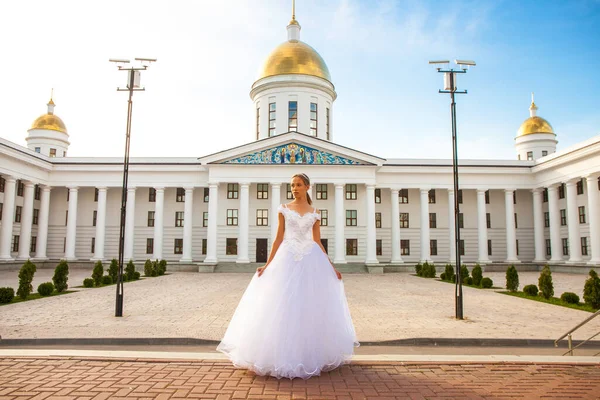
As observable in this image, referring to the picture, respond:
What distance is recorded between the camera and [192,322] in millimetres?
10984

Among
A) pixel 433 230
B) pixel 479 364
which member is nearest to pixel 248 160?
pixel 433 230

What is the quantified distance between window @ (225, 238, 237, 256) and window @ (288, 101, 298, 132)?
12.0 metres

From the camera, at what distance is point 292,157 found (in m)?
36.6

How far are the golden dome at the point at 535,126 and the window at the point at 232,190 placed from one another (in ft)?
119

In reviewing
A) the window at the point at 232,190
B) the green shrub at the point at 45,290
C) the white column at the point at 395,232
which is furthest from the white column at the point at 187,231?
the green shrub at the point at 45,290

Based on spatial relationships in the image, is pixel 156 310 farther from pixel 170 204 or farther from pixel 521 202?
pixel 521 202

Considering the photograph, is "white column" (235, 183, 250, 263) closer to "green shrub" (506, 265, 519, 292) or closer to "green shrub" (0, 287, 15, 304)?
"green shrub" (506, 265, 519, 292)

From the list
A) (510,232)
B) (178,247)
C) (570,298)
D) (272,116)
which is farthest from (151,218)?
(570,298)

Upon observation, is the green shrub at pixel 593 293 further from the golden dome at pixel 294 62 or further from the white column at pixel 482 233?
the golden dome at pixel 294 62

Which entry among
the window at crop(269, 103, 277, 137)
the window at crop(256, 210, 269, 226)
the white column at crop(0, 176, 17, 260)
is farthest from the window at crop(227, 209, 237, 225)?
the white column at crop(0, 176, 17, 260)

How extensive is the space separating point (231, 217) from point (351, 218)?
35.9 ft

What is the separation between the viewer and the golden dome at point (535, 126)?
52469 mm

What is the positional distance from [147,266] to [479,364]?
2768 cm

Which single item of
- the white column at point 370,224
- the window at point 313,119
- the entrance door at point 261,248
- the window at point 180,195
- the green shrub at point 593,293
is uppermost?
the window at point 313,119
